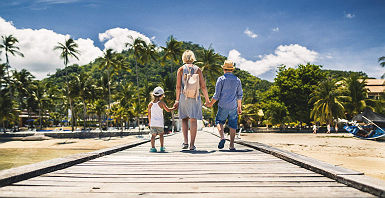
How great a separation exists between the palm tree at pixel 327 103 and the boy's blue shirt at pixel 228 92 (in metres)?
35.8

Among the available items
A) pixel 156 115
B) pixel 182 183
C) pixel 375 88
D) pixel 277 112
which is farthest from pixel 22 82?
pixel 375 88

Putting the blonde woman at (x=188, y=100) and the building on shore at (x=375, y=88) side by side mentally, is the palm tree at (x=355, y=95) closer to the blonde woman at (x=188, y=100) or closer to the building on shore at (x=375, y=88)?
the building on shore at (x=375, y=88)

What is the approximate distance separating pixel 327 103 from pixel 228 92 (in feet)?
121

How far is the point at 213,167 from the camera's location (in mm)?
3375

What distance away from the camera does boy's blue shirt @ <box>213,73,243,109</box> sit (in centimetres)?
554

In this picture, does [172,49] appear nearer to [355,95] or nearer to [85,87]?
[85,87]

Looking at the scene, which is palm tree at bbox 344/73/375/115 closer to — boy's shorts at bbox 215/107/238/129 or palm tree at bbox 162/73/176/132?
palm tree at bbox 162/73/176/132

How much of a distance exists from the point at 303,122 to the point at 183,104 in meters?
44.7

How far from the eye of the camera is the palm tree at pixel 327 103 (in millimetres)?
37000

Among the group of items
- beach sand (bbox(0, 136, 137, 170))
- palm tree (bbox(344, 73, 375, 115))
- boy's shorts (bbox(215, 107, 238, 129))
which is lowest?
beach sand (bbox(0, 136, 137, 170))

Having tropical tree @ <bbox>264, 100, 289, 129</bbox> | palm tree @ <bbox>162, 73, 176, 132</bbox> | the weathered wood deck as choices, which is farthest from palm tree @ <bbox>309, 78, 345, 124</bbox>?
Result: the weathered wood deck

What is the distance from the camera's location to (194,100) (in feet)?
Answer: 17.4

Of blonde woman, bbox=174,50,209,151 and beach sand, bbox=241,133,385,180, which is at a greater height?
blonde woman, bbox=174,50,209,151

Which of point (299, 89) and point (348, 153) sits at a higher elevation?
point (299, 89)
